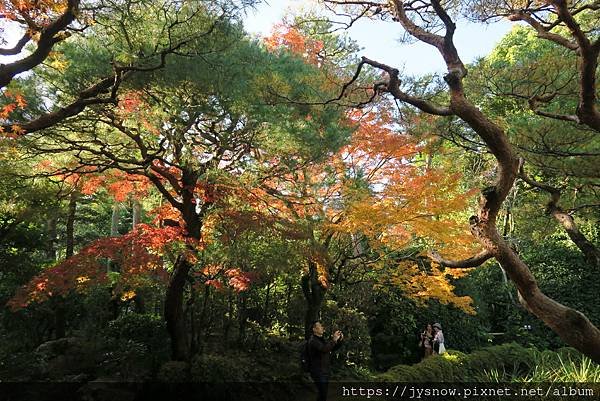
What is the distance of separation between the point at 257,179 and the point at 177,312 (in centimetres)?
Result: 264

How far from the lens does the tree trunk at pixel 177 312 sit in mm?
6246

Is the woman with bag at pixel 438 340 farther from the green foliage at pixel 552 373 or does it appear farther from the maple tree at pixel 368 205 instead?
the green foliage at pixel 552 373

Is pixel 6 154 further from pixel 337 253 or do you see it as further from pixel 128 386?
pixel 337 253

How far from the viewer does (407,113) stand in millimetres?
6031

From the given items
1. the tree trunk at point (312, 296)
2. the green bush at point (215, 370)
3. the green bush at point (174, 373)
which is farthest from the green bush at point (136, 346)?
Answer: the tree trunk at point (312, 296)

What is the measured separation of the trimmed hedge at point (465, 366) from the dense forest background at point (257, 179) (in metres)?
0.26

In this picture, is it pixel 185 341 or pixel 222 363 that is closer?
pixel 222 363

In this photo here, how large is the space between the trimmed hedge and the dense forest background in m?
0.26

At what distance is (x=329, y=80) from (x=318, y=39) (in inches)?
128

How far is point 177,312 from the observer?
21.0 ft

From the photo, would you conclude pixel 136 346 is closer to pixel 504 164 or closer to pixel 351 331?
pixel 351 331

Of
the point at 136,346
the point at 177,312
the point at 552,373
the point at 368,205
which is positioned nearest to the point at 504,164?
the point at 368,205

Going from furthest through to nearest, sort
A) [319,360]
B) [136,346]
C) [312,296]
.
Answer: [312,296]
[136,346]
[319,360]

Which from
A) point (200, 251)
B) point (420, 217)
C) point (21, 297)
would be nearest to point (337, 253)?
point (420, 217)
